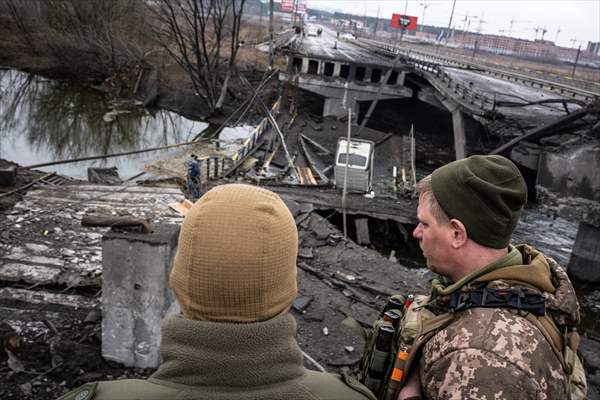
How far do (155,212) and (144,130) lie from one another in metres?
23.0

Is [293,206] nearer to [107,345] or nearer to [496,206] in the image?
[107,345]

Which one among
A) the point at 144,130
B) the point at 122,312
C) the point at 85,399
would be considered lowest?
the point at 144,130

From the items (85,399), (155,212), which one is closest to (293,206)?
(155,212)

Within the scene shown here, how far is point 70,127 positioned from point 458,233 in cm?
3087

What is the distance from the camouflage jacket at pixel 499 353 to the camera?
155 centimetres

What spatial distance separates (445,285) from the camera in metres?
2.16

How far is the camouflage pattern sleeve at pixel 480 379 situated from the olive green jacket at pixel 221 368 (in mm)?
550

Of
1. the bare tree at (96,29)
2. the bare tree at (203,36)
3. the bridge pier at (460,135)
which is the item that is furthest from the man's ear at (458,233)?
the bare tree at (96,29)

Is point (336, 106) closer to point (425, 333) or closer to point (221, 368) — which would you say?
point (425, 333)

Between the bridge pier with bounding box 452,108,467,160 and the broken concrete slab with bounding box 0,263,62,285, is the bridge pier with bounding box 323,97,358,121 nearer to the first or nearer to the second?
the bridge pier with bounding box 452,108,467,160

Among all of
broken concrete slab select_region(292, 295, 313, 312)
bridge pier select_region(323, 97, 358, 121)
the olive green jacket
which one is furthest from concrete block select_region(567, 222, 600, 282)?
bridge pier select_region(323, 97, 358, 121)

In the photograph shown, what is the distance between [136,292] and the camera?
4332 millimetres

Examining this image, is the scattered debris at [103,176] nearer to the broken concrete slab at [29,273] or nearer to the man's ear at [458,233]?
the broken concrete slab at [29,273]

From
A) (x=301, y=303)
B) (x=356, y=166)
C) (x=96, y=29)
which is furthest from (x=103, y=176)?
(x=96, y=29)
